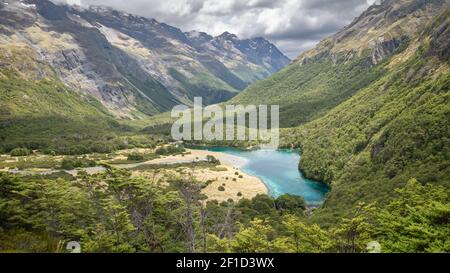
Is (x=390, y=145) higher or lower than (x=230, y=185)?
higher

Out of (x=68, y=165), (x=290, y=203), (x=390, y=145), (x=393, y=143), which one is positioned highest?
(x=393, y=143)

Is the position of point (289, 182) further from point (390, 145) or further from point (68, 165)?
point (68, 165)

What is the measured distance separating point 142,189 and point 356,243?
2060 centimetres

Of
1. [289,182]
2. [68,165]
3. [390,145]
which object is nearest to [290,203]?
[390,145]

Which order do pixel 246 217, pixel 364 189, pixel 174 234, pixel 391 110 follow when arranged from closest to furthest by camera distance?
pixel 174 234
pixel 246 217
pixel 364 189
pixel 391 110

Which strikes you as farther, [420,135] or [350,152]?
[350,152]

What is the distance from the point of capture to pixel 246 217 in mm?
102688

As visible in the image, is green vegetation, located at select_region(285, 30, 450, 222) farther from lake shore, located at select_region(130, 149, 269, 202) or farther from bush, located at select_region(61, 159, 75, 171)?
bush, located at select_region(61, 159, 75, 171)

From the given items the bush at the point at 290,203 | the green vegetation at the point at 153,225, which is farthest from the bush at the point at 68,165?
the green vegetation at the point at 153,225

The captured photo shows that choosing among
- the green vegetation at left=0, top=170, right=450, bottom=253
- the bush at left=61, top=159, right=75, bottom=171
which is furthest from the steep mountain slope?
the bush at left=61, top=159, right=75, bottom=171

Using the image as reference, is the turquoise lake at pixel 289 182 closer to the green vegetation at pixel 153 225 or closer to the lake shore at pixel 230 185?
the lake shore at pixel 230 185
